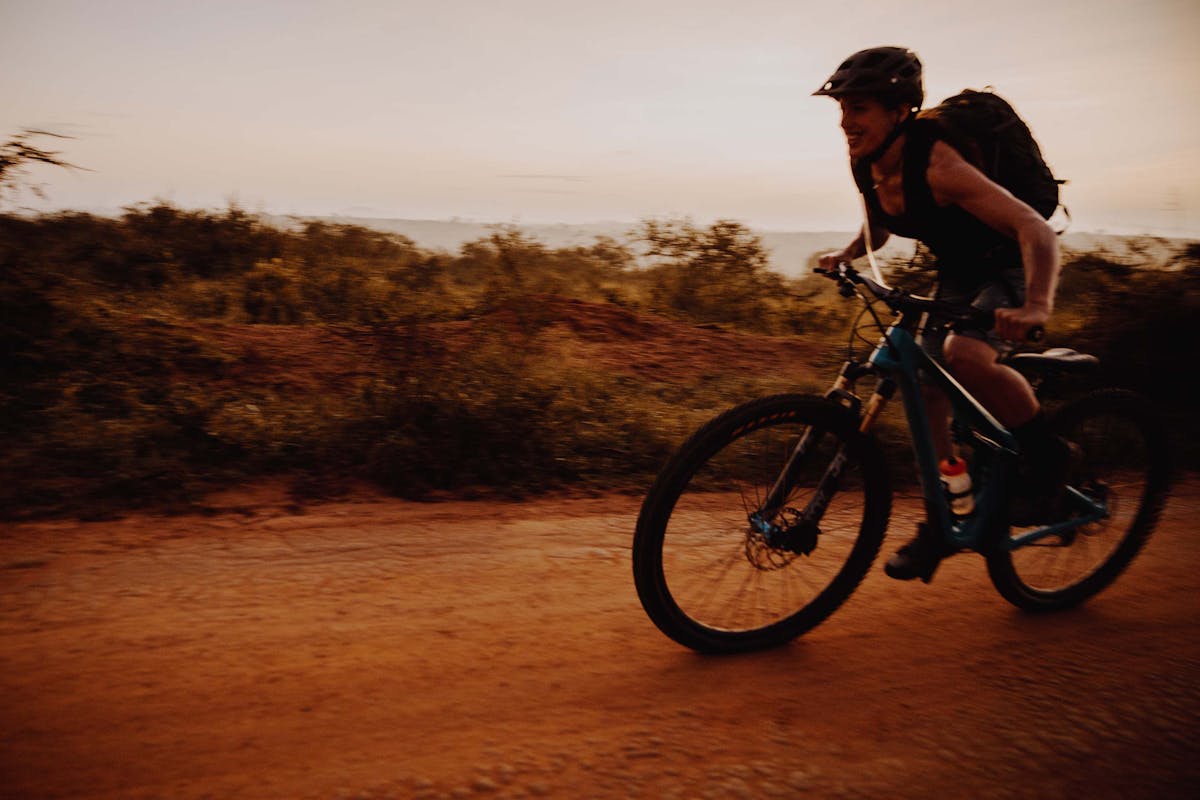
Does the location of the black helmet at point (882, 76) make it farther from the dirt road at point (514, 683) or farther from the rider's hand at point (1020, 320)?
the dirt road at point (514, 683)

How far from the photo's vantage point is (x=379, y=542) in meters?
3.71

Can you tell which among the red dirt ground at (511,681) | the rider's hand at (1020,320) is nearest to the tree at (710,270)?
the red dirt ground at (511,681)

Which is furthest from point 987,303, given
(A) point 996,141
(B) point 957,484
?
(B) point 957,484

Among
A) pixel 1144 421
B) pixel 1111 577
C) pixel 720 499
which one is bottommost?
pixel 1111 577

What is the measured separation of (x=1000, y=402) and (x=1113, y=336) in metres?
5.06

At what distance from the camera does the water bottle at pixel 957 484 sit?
114 inches

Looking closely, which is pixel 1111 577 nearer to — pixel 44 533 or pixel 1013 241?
pixel 1013 241

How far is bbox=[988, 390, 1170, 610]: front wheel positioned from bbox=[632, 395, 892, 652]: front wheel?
74cm

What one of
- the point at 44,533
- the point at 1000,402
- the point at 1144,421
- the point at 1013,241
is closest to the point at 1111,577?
the point at 1144,421

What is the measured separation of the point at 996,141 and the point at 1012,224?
1.38 ft

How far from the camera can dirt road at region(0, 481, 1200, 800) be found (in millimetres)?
2070

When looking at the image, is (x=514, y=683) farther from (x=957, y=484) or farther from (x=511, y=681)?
(x=957, y=484)

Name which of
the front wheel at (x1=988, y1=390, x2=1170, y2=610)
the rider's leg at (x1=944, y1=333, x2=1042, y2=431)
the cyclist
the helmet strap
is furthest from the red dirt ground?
the helmet strap

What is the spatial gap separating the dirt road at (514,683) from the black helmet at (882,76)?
1.98 meters
